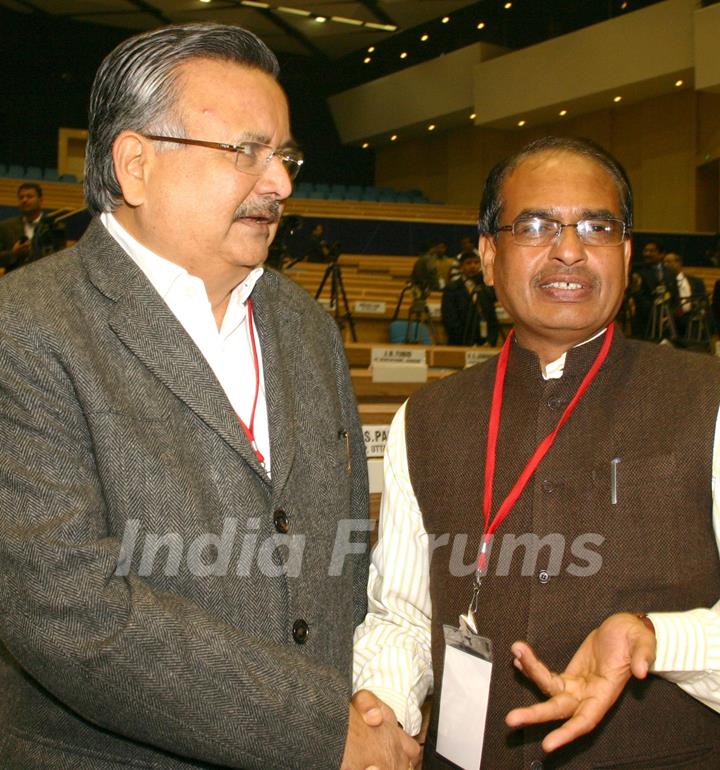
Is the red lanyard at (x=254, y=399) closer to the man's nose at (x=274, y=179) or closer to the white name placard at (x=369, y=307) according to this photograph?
the man's nose at (x=274, y=179)

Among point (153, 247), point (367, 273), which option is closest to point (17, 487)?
point (153, 247)

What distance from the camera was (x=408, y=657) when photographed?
129 centimetres

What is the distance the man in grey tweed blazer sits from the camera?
0.95 metres

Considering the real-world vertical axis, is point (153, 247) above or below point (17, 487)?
above

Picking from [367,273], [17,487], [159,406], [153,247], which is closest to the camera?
[17,487]

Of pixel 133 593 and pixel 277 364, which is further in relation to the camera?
pixel 277 364

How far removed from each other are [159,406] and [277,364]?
23 cm

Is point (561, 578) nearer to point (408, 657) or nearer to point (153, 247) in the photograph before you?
point (408, 657)

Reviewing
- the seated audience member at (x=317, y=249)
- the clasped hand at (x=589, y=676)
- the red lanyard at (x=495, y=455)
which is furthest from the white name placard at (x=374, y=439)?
the seated audience member at (x=317, y=249)

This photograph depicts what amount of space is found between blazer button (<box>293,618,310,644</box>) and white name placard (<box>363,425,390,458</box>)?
1132 millimetres

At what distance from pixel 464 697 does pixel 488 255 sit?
2.28 ft

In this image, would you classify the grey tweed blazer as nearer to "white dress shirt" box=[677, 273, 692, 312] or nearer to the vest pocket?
the vest pocket

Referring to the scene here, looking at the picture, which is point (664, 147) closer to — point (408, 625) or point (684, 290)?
point (684, 290)

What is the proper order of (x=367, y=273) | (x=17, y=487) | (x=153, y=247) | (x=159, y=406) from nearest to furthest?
(x=17, y=487)
(x=159, y=406)
(x=153, y=247)
(x=367, y=273)
